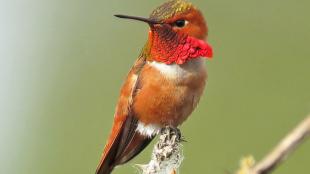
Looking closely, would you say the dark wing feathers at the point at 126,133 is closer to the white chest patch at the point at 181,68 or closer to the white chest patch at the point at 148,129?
the white chest patch at the point at 148,129

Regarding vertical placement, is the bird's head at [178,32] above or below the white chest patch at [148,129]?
above

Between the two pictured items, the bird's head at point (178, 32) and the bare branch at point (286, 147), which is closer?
the bare branch at point (286, 147)

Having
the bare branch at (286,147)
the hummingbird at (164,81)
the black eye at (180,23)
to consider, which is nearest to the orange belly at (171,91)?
the hummingbird at (164,81)

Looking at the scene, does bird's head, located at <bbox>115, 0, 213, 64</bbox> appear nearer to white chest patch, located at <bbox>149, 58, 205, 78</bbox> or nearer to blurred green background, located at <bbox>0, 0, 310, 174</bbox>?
white chest patch, located at <bbox>149, 58, 205, 78</bbox>

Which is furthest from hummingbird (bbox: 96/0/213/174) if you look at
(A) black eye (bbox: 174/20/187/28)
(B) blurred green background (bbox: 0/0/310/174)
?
(B) blurred green background (bbox: 0/0/310/174)

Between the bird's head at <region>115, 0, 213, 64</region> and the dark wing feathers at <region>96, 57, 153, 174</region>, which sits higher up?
the bird's head at <region>115, 0, 213, 64</region>

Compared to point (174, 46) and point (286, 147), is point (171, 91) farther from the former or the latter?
point (286, 147)
